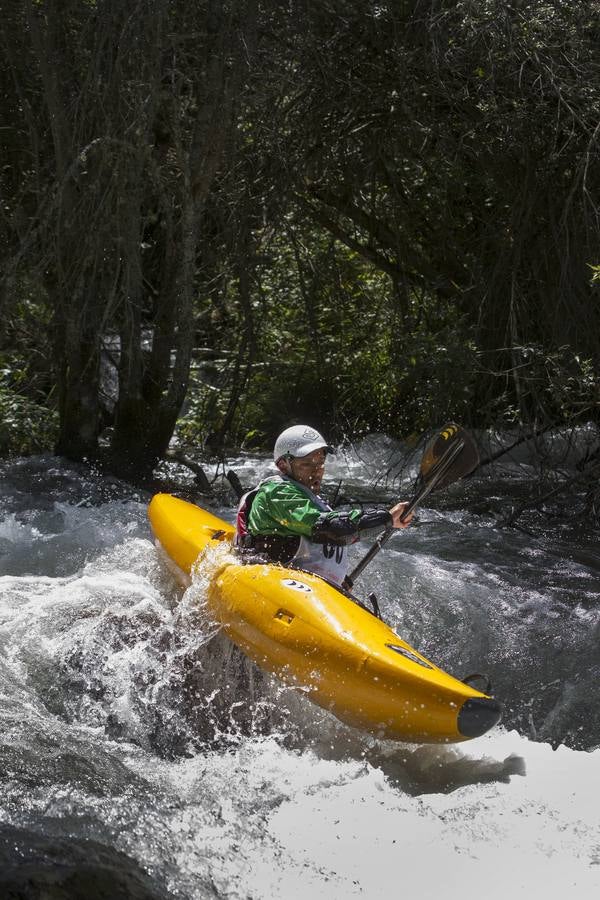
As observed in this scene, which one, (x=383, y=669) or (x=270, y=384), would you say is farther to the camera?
(x=270, y=384)

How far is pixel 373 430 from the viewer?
27.7 feet

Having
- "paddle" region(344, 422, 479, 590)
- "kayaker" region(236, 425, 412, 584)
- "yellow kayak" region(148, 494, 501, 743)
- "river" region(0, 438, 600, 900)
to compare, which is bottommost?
"river" region(0, 438, 600, 900)

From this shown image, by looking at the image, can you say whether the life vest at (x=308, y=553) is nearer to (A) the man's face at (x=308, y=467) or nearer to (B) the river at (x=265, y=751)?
(A) the man's face at (x=308, y=467)

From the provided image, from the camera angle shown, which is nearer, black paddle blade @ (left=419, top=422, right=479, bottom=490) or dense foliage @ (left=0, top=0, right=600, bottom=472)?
black paddle blade @ (left=419, top=422, right=479, bottom=490)

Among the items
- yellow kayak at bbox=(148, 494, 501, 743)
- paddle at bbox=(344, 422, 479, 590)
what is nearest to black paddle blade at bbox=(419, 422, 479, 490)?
paddle at bbox=(344, 422, 479, 590)

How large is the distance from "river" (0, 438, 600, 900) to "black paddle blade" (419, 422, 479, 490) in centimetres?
63

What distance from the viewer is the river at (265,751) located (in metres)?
2.88

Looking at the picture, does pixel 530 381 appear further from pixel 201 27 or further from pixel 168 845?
pixel 168 845

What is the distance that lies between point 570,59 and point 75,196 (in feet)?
9.72

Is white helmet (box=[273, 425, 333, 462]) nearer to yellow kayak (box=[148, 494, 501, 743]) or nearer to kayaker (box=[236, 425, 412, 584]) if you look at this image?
kayaker (box=[236, 425, 412, 584])

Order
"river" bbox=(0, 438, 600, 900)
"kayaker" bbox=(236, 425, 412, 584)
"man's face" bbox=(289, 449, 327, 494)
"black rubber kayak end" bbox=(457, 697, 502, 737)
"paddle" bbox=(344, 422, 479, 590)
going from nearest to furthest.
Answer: "river" bbox=(0, 438, 600, 900), "black rubber kayak end" bbox=(457, 697, 502, 737), "kayaker" bbox=(236, 425, 412, 584), "man's face" bbox=(289, 449, 327, 494), "paddle" bbox=(344, 422, 479, 590)

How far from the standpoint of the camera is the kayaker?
4.16 metres

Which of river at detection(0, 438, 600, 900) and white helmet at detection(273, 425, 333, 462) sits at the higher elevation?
white helmet at detection(273, 425, 333, 462)

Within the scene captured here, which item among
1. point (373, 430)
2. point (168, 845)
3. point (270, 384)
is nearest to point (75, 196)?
point (270, 384)
